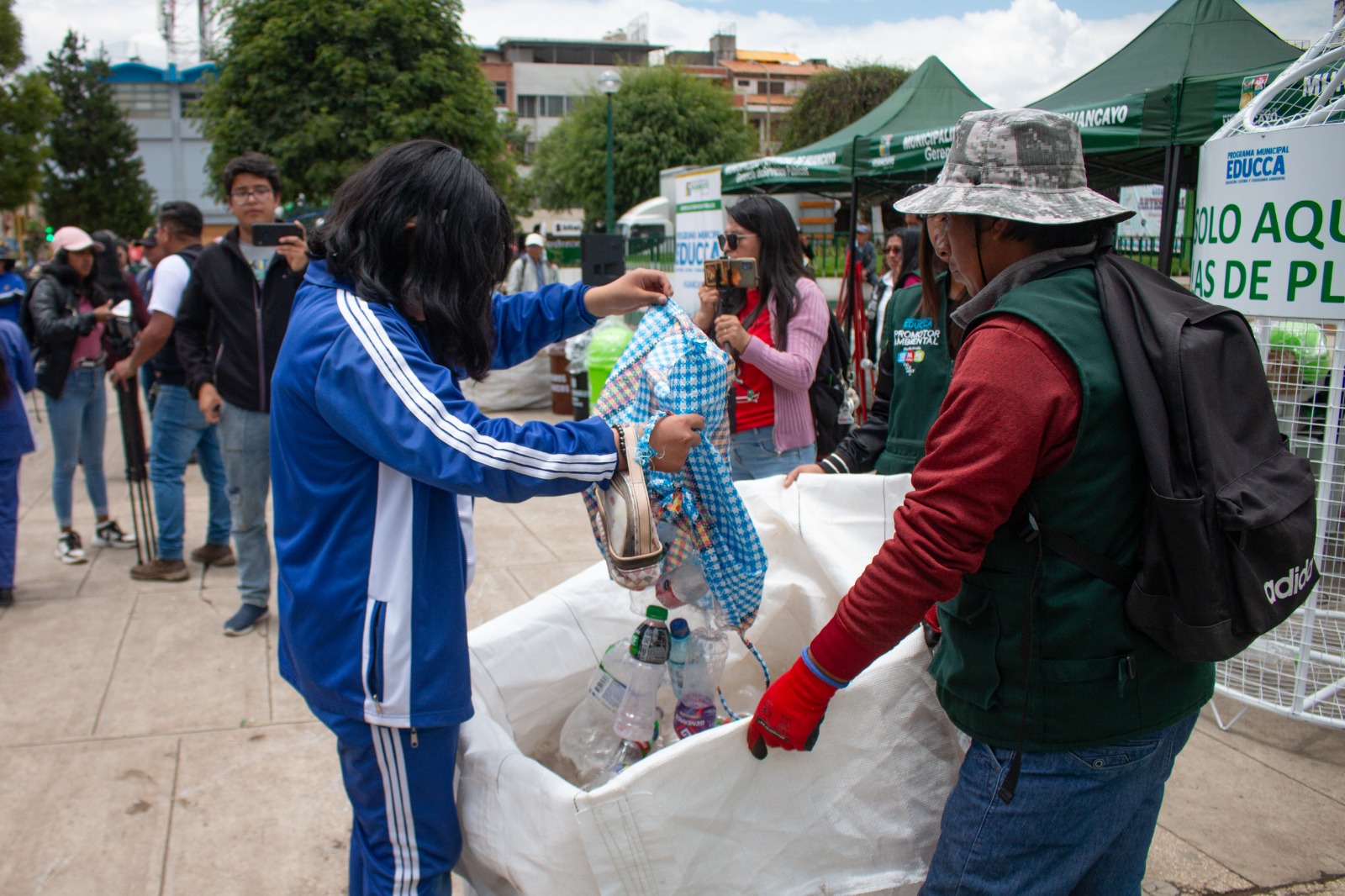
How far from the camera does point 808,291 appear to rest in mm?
3645

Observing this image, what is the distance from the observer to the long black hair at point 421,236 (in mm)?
Answer: 1695

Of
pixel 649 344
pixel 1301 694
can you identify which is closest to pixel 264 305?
pixel 649 344

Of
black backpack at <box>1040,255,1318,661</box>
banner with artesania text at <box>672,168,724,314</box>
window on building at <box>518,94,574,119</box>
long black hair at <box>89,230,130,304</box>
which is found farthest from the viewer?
window on building at <box>518,94,574,119</box>

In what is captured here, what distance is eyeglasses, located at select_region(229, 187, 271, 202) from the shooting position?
4039 mm

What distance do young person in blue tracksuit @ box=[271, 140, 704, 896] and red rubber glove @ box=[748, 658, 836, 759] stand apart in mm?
453

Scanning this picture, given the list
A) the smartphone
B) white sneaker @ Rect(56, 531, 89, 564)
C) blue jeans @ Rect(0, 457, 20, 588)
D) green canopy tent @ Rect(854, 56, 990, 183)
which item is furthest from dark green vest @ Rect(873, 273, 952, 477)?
green canopy tent @ Rect(854, 56, 990, 183)

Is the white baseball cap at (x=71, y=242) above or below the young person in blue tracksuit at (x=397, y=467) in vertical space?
above

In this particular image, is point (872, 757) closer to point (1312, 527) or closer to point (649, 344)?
point (1312, 527)

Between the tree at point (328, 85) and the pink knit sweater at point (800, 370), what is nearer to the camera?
the pink knit sweater at point (800, 370)

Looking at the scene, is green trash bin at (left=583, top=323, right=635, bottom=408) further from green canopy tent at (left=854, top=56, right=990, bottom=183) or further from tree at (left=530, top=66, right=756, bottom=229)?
tree at (left=530, top=66, right=756, bottom=229)

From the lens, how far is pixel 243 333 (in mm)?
4148

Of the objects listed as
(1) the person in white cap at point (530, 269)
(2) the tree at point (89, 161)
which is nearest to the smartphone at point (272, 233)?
(1) the person in white cap at point (530, 269)

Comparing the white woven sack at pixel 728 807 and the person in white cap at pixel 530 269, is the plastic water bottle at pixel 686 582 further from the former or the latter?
the person in white cap at pixel 530 269

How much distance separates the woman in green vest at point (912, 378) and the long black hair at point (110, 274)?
5.40 meters
